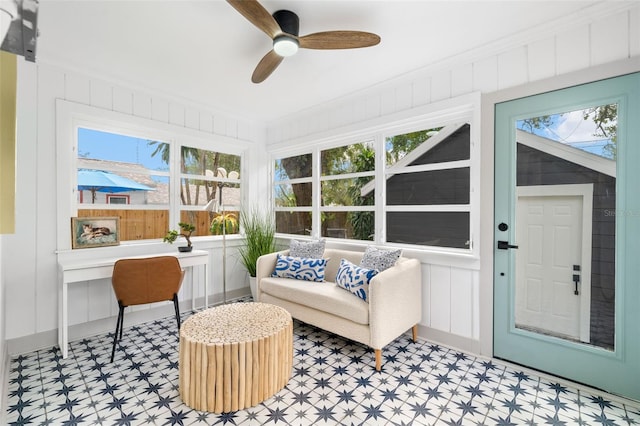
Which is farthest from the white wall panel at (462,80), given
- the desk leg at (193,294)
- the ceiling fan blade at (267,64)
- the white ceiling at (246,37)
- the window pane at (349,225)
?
the desk leg at (193,294)

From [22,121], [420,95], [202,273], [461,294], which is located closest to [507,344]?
[461,294]

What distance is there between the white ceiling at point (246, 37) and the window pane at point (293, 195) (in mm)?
1362

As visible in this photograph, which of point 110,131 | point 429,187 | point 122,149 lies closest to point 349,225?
point 429,187

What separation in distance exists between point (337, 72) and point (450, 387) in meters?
2.83

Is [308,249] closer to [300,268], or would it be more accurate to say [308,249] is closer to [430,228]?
[300,268]

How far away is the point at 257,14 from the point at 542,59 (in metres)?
2.10

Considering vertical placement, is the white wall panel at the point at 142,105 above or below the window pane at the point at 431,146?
above

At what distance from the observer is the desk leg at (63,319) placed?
2488mm

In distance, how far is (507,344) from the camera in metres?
2.40

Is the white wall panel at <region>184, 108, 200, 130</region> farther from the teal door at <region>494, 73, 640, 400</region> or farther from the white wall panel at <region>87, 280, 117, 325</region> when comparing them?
the teal door at <region>494, 73, 640, 400</region>

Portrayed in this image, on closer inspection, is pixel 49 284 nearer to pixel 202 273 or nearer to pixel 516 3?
pixel 202 273

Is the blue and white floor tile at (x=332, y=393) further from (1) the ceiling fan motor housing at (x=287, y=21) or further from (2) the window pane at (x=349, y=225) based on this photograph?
(1) the ceiling fan motor housing at (x=287, y=21)

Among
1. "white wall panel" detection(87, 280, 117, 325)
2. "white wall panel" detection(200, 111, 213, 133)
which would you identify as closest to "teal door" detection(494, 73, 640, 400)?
"white wall panel" detection(200, 111, 213, 133)

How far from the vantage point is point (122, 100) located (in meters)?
3.14
